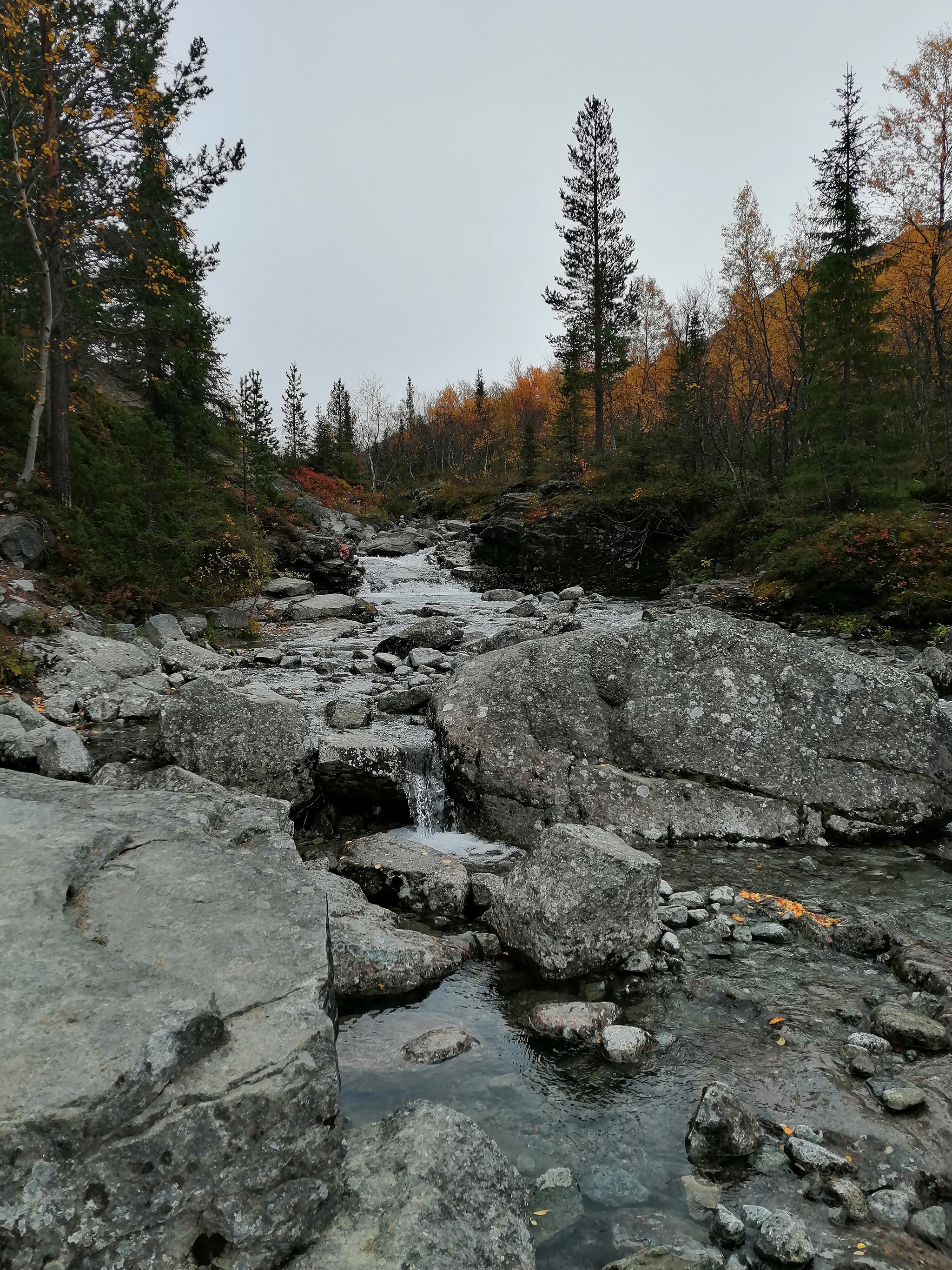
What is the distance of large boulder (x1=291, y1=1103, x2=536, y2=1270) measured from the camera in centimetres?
259

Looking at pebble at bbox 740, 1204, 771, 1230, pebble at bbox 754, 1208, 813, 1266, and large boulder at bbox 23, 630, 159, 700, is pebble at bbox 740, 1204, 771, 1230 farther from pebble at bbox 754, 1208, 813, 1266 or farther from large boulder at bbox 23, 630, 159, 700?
large boulder at bbox 23, 630, 159, 700

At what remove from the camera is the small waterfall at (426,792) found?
809 centimetres

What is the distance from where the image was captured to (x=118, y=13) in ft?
58.5

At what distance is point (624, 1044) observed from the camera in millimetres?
4293

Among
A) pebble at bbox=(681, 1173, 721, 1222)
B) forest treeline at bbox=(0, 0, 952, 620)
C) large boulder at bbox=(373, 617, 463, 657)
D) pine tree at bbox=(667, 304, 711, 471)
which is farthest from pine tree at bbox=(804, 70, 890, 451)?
pebble at bbox=(681, 1173, 721, 1222)

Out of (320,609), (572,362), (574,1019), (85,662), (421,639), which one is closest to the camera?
(574,1019)

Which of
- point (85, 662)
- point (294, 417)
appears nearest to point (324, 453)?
point (294, 417)

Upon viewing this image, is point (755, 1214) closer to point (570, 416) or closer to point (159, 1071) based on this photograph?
point (159, 1071)

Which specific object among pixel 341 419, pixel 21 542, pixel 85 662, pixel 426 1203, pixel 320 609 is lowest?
pixel 426 1203

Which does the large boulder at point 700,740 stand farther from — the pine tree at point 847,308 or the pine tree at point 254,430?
the pine tree at point 254,430

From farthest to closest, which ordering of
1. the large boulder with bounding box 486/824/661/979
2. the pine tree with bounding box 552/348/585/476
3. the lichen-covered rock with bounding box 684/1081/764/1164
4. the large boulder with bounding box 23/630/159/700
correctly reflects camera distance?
the pine tree with bounding box 552/348/585/476, the large boulder with bounding box 23/630/159/700, the large boulder with bounding box 486/824/661/979, the lichen-covered rock with bounding box 684/1081/764/1164

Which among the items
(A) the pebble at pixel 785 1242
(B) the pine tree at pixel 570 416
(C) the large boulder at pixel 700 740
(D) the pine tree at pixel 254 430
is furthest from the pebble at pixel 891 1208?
(B) the pine tree at pixel 570 416

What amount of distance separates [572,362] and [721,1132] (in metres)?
43.4

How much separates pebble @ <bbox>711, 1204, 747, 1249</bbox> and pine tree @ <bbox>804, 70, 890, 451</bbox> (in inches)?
962
